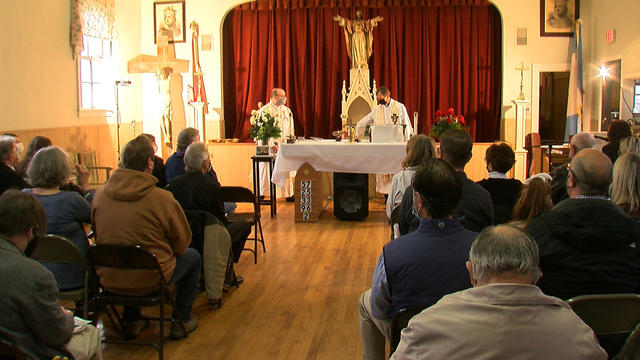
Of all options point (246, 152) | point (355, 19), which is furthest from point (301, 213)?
point (355, 19)

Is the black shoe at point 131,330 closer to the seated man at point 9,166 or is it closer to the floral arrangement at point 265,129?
the seated man at point 9,166

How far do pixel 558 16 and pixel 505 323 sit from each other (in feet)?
32.3

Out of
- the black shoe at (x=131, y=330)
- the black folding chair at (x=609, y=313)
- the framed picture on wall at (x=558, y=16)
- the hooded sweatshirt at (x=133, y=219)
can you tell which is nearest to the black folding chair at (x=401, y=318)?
the black folding chair at (x=609, y=313)

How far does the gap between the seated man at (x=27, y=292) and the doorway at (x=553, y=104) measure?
10.3 meters

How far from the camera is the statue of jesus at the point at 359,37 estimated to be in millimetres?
10375

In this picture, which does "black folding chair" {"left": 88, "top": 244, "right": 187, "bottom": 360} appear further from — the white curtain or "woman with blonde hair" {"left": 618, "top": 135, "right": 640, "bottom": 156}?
the white curtain

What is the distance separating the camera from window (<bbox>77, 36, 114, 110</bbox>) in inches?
350

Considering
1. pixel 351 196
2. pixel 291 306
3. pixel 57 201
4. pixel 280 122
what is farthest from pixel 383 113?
pixel 57 201

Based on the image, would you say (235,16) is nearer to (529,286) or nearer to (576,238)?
(576,238)

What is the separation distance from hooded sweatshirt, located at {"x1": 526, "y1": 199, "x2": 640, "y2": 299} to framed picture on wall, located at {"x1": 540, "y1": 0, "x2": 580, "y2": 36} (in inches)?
336

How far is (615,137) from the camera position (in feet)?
17.8

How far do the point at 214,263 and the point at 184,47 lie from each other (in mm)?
7258

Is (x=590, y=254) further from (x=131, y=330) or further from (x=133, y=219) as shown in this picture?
(x=131, y=330)

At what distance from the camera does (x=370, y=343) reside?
9.50ft
